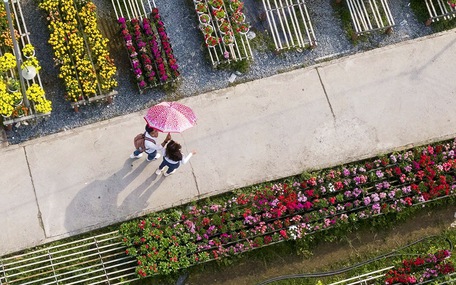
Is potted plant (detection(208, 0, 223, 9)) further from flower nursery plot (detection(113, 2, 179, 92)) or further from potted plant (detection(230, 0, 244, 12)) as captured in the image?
flower nursery plot (detection(113, 2, 179, 92))

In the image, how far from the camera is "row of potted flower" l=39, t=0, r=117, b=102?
13680 mm

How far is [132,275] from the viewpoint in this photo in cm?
1317

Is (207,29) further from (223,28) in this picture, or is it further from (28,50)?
(28,50)

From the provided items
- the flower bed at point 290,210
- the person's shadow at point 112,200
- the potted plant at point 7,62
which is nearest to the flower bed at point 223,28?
the person's shadow at point 112,200

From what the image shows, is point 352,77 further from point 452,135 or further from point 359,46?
point 452,135

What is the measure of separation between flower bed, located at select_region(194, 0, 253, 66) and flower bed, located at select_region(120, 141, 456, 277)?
3.35 meters

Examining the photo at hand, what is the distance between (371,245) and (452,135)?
3.35m

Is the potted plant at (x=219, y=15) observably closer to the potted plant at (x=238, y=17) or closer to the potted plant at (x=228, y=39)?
the potted plant at (x=238, y=17)

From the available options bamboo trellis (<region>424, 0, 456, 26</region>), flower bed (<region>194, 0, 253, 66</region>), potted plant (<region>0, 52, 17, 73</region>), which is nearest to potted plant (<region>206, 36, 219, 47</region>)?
flower bed (<region>194, 0, 253, 66</region>)

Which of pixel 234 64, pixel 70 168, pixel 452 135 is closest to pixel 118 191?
pixel 70 168

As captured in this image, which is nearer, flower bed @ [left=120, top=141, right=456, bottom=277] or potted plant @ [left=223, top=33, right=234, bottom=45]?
flower bed @ [left=120, top=141, right=456, bottom=277]

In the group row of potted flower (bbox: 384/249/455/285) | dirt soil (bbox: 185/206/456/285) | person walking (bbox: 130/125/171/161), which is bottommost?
row of potted flower (bbox: 384/249/455/285)

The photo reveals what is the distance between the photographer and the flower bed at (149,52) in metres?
13.9

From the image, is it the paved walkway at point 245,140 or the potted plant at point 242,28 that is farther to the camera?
the potted plant at point 242,28
